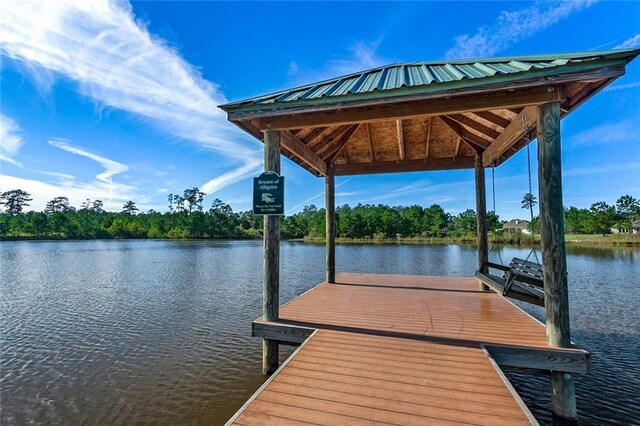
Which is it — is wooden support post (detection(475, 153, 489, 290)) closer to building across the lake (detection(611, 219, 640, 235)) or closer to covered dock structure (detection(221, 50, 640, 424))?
covered dock structure (detection(221, 50, 640, 424))

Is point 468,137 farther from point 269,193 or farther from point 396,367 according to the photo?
point 396,367

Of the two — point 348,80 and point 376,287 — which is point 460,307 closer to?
point 376,287

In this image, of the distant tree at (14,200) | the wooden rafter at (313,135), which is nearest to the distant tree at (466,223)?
the wooden rafter at (313,135)

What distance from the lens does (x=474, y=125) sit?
6133 mm

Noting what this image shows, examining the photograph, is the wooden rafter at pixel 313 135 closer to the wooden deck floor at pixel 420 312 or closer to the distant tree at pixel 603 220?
the wooden deck floor at pixel 420 312

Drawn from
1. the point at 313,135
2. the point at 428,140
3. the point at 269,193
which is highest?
the point at 428,140

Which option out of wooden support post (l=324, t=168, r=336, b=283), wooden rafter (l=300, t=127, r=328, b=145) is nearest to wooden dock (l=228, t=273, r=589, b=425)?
wooden support post (l=324, t=168, r=336, b=283)

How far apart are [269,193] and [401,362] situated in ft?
9.30

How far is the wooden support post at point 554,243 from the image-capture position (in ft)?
11.5

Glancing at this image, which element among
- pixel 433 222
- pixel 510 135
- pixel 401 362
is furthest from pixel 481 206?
pixel 433 222

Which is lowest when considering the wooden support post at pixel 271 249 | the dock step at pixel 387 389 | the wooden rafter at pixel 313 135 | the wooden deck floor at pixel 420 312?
the dock step at pixel 387 389

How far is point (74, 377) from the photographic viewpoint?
552cm

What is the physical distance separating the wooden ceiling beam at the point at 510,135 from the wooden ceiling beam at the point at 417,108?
0.92 ft

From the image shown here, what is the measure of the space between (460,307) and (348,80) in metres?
4.52
